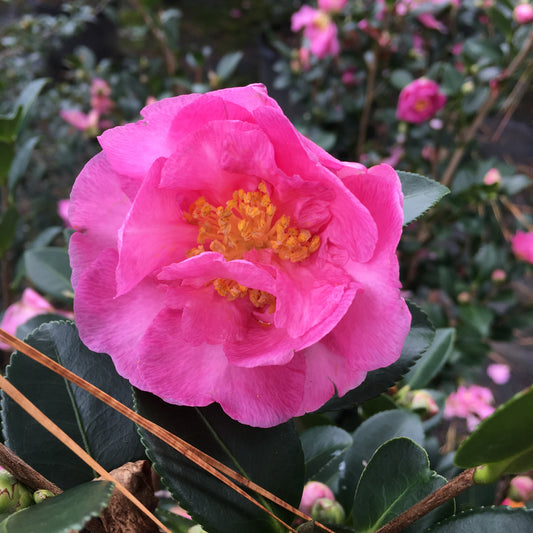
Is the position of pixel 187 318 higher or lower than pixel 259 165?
lower

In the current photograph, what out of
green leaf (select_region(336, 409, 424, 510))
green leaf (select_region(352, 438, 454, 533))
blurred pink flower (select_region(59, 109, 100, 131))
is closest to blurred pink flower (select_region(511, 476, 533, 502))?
green leaf (select_region(336, 409, 424, 510))

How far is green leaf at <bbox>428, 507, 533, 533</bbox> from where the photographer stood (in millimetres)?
353

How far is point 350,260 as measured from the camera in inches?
16.1

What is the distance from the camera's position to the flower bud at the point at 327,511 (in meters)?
0.54

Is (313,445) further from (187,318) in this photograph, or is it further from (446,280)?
(446,280)

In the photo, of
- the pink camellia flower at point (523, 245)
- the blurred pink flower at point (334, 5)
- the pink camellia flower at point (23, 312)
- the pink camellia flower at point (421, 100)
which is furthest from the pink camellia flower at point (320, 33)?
the pink camellia flower at point (23, 312)

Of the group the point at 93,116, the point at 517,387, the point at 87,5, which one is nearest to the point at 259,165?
the point at 93,116

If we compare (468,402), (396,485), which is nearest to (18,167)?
(396,485)

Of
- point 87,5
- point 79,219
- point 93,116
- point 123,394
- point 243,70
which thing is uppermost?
point 79,219

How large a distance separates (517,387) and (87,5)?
2668mm

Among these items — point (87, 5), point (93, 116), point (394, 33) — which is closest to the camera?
point (394, 33)

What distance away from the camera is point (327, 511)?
546mm

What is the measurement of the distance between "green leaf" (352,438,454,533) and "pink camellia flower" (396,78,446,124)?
52.8 inches

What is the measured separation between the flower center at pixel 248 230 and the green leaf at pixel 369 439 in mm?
262
